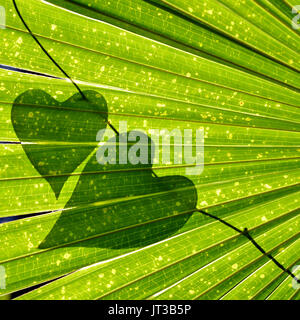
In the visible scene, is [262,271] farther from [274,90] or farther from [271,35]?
[271,35]

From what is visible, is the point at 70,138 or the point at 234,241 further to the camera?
the point at 234,241

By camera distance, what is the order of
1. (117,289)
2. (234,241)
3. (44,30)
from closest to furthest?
(44,30)
(117,289)
(234,241)

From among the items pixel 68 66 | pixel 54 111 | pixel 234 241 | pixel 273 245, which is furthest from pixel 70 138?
pixel 273 245

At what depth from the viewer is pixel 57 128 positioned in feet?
1.99

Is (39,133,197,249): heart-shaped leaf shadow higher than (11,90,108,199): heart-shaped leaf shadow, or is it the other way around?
(11,90,108,199): heart-shaped leaf shadow

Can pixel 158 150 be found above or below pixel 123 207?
above

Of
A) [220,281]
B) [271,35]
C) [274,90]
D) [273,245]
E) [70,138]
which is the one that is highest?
[271,35]

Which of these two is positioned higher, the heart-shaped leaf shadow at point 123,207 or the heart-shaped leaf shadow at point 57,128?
the heart-shaped leaf shadow at point 57,128

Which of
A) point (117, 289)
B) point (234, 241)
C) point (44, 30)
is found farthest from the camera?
point (234, 241)

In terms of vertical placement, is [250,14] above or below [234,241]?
above

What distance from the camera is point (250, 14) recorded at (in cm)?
71

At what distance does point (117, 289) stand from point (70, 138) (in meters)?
0.49

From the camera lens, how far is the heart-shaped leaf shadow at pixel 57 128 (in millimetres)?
581

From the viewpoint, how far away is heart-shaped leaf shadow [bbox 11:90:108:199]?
58 centimetres
